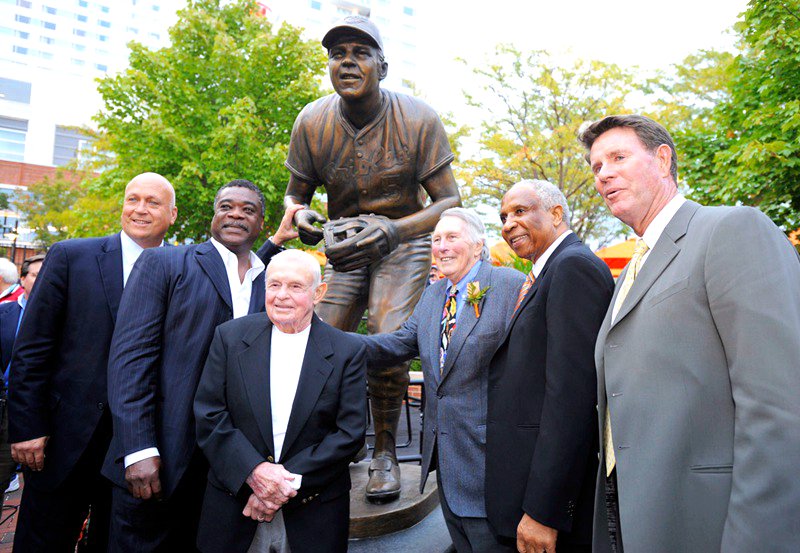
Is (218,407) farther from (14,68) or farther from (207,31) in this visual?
(14,68)

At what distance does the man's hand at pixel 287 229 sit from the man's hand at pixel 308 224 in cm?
4

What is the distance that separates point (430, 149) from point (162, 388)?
84.4 inches

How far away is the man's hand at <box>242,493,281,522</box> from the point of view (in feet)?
7.05

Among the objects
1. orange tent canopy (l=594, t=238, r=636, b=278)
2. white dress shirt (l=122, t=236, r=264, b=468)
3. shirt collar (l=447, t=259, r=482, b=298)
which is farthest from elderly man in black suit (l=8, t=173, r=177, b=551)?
orange tent canopy (l=594, t=238, r=636, b=278)

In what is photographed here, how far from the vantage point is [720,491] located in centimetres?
154

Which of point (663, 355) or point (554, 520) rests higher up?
point (663, 355)

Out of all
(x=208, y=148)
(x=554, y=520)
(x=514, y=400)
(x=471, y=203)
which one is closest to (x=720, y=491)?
(x=554, y=520)

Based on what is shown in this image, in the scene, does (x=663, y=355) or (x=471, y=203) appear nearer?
(x=663, y=355)

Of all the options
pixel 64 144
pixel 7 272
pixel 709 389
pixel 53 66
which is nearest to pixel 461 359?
pixel 709 389

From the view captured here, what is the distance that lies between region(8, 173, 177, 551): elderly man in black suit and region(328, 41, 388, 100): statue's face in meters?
1.69

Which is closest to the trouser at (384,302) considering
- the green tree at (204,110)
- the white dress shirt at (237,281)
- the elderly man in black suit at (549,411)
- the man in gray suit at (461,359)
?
the man in gray suit at (461,359)

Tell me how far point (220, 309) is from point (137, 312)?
36cm

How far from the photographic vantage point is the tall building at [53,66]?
49.4 metres

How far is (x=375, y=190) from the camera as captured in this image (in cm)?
368
